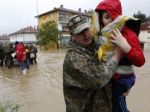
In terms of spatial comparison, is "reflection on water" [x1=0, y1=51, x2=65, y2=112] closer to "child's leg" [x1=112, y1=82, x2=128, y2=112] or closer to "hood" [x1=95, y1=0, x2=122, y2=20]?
"child's leg" [x1=112, y1=82, x2=128, y2=112]

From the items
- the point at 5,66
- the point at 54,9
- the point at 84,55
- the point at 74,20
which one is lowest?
the point at 5,66

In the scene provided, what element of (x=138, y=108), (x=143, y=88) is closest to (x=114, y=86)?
(x=138, y=108)

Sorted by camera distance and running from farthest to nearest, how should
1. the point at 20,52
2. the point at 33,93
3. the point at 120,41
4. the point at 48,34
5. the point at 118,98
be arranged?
the point at 48,34 < the point at 20,52 < the point at 33,93 < the point at 118,98 < the point at 120,41

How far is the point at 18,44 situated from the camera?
16.3 meters

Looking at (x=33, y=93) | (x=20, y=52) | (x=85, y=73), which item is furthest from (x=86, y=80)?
(x=20, y=52)

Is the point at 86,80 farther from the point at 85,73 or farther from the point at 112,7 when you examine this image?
the point at 112,7

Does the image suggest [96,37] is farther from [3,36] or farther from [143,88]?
[3,36]

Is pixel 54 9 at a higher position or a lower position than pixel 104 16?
higher

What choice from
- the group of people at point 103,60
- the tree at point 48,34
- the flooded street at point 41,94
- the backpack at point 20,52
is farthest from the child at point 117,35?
the tree at point 48,34

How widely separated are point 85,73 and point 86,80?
0.05 meters

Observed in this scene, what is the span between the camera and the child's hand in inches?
94.8

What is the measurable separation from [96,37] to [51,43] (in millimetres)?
61799

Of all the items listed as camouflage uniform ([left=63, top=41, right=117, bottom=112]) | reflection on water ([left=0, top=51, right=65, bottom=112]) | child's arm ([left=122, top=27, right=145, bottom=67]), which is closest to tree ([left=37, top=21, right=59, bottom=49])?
reflection on water ([left=0, top=51, right=65, bottom=112])

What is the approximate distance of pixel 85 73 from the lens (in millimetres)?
2467
